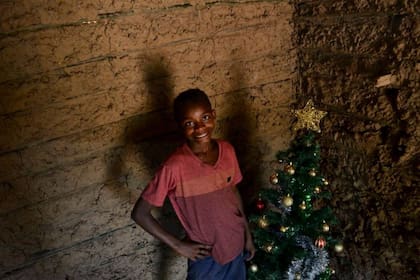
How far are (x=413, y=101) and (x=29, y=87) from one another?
1443mm

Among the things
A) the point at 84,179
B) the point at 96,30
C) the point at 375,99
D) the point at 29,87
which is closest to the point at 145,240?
the point at 84,179

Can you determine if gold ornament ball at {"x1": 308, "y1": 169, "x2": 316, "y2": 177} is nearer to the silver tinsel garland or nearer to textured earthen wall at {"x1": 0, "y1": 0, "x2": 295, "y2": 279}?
the silver tinsel garland

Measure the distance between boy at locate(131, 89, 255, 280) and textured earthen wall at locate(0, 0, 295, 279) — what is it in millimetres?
368

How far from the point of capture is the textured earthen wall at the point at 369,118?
4.54ft

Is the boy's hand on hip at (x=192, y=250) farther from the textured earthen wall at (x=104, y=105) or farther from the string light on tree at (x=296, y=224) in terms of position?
the textured earthen wall at (x=104, y=105)

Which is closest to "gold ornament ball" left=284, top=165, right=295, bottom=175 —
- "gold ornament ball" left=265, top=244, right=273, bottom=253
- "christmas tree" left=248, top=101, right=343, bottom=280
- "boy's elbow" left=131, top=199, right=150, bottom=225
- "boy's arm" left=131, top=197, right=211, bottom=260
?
"christmas tree" left=248, top=101, right=343, bottom=280

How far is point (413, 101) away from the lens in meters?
1.36

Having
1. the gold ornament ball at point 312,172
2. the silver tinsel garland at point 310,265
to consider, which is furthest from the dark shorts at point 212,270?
the gold ornament ball at point 312,172

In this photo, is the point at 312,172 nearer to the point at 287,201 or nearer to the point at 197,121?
the point at 287,201

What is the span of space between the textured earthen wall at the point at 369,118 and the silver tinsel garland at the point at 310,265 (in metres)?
0.30

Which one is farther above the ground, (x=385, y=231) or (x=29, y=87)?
(x=29, y=87)

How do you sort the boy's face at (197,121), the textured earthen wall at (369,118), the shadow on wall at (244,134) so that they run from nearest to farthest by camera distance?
the boy's face at (197,121) → the textured earthen wall at (369,118) → the shadow on wall at (244,134)

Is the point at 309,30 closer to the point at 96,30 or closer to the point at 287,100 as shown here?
the point at 287,100

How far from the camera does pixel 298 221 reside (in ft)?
4.91
